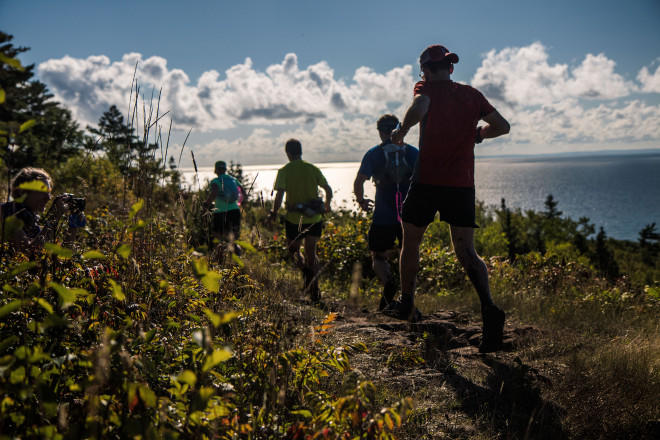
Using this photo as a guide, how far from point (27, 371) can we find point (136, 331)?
0.80 meters

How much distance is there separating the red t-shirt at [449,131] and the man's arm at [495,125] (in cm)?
13

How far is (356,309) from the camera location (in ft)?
15.7

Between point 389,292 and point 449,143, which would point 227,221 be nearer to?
point 389,292

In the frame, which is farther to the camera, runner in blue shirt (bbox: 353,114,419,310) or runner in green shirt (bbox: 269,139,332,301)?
runner in green shirt (bbox: 269,139,332,301)

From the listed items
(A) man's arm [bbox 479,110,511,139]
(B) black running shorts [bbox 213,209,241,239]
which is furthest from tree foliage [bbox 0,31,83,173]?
(A) man's arm [bbox 479,110,511,139]

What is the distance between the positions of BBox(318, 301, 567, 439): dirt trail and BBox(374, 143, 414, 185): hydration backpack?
1607 millimetres

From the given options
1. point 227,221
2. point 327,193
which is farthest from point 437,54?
point 227,221

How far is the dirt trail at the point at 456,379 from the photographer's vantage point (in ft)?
7.07

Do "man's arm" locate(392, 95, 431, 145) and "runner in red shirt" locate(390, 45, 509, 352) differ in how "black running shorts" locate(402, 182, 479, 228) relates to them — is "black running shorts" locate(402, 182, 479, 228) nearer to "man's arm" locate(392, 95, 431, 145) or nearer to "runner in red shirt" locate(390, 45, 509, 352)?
"runner in red shirt" locate(390, 45, 509, 352)

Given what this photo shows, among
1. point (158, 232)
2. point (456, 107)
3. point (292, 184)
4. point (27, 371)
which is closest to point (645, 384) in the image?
point (456, 107)

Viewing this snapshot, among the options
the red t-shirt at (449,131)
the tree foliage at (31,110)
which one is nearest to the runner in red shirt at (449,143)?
the red t-shirt at (449,131)

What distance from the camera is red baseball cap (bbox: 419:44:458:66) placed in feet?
11.0

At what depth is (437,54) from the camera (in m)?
3.36

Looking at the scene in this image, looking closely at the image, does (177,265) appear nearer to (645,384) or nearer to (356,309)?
(356,309)
